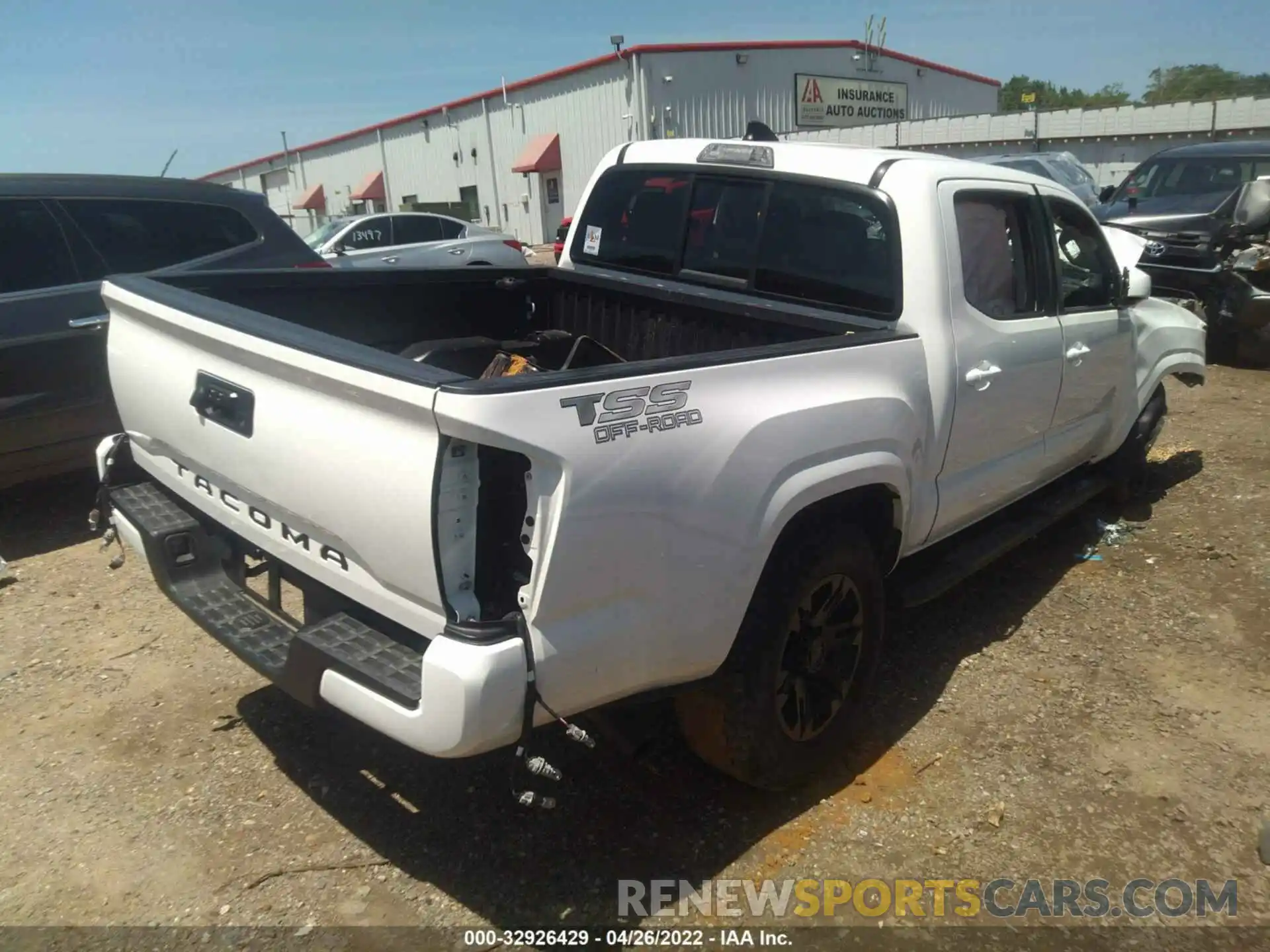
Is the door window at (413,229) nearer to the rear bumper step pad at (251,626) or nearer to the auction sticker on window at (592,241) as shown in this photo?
the auction sticker on window at (592,241)

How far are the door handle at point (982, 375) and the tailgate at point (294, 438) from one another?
6.94ft

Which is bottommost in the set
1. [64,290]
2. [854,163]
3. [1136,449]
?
[1136,449]

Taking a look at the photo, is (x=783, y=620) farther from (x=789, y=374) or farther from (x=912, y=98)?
(x=912, y=98)

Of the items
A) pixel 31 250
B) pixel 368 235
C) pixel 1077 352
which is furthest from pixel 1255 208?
pixel 368 235

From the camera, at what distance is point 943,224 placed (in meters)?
3.34

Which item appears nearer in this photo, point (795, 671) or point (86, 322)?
point (795, 671)

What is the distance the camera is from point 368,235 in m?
13.2

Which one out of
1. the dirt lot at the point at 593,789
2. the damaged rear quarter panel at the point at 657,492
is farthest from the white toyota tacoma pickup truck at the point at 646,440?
the dirt lot at the point at 593,789

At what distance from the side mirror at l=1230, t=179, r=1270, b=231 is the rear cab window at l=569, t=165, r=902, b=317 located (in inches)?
287

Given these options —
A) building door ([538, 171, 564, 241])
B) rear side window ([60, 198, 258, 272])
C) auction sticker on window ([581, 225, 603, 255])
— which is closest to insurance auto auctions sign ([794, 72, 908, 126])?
building door ([538, 171, 564, 241])

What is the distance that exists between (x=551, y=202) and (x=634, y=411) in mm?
30655

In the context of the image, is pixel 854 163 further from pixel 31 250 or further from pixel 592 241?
pixel 31 250

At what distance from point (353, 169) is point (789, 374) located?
148ft

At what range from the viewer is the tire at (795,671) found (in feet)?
8.97
